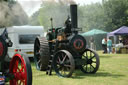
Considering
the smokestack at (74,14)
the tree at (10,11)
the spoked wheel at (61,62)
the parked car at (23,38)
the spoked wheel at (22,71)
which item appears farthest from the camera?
the parked car at (23,38)

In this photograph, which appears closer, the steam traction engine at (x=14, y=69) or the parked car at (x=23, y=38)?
the steam traction engine at (x=14, y=69)

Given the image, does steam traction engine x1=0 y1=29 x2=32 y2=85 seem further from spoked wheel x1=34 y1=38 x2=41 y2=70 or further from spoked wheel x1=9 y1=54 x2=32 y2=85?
spoked wheel x1=34 y1=38 x2=41 y2=70

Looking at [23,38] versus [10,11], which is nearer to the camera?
[23,38]

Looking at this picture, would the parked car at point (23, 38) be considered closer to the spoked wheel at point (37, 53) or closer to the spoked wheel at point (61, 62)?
the spoked wheel at point (37, 53)

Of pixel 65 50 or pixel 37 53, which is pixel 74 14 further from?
pixel 37 53

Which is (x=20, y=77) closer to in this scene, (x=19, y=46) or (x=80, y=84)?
(x=80, y=84)

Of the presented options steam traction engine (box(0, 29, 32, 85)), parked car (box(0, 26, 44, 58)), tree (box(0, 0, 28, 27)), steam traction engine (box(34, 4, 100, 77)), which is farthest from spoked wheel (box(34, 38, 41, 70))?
steam traction engine (box(0, 29, 32, 85))

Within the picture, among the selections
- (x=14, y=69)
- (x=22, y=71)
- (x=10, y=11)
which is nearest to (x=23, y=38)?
(x=10, y=11)

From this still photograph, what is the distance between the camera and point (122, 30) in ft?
65.7

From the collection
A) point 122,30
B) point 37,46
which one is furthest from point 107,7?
point 37,46

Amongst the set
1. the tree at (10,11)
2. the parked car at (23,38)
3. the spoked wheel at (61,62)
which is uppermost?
the tree at (10,11)

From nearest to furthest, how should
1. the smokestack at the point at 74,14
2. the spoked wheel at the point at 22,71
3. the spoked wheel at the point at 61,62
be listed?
the spoked wheel at the point at 22,71, the spoked wheel at the point at 61,62, the smokestack at the point at 74,14

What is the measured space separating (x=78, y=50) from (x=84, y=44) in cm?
28

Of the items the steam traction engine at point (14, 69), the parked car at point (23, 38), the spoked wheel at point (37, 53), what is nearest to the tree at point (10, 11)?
the parked car at point (23, 38)
